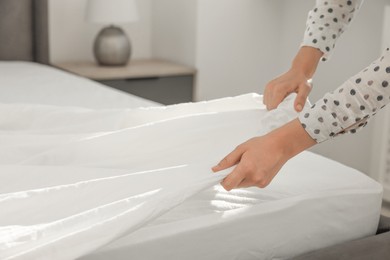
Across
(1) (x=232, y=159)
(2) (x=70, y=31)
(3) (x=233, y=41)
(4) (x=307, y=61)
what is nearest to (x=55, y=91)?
(2) (x=70, y=31)

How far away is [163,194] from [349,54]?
236 centimetres

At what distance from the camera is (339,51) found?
3.29 metres

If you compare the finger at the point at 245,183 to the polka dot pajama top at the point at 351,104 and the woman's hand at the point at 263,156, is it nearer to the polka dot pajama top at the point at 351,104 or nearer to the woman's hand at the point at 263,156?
the woman's hand at the point at 263,156

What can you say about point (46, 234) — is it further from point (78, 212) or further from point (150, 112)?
point (150, 112)

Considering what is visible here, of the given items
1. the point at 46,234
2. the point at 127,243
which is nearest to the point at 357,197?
the point at 127,243

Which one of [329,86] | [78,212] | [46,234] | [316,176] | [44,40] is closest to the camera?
[46,234]

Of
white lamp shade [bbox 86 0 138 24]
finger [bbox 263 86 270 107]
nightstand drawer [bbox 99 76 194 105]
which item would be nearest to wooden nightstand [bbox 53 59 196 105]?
nightstand drawer [bbox 99 76 194 105]

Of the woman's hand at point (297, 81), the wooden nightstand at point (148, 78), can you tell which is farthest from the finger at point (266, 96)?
the wooden nightstand at point (148, 78)

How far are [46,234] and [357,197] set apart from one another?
0.65 metres

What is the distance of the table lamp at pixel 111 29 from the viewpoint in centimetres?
314

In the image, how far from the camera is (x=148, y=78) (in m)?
3.21

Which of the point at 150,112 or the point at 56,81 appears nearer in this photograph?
the point at 150,112

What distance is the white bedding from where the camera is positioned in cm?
103

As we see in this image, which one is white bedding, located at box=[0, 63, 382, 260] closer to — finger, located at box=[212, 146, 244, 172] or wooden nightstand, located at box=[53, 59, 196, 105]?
finger, located at box=[212, 146, 244, 172]
